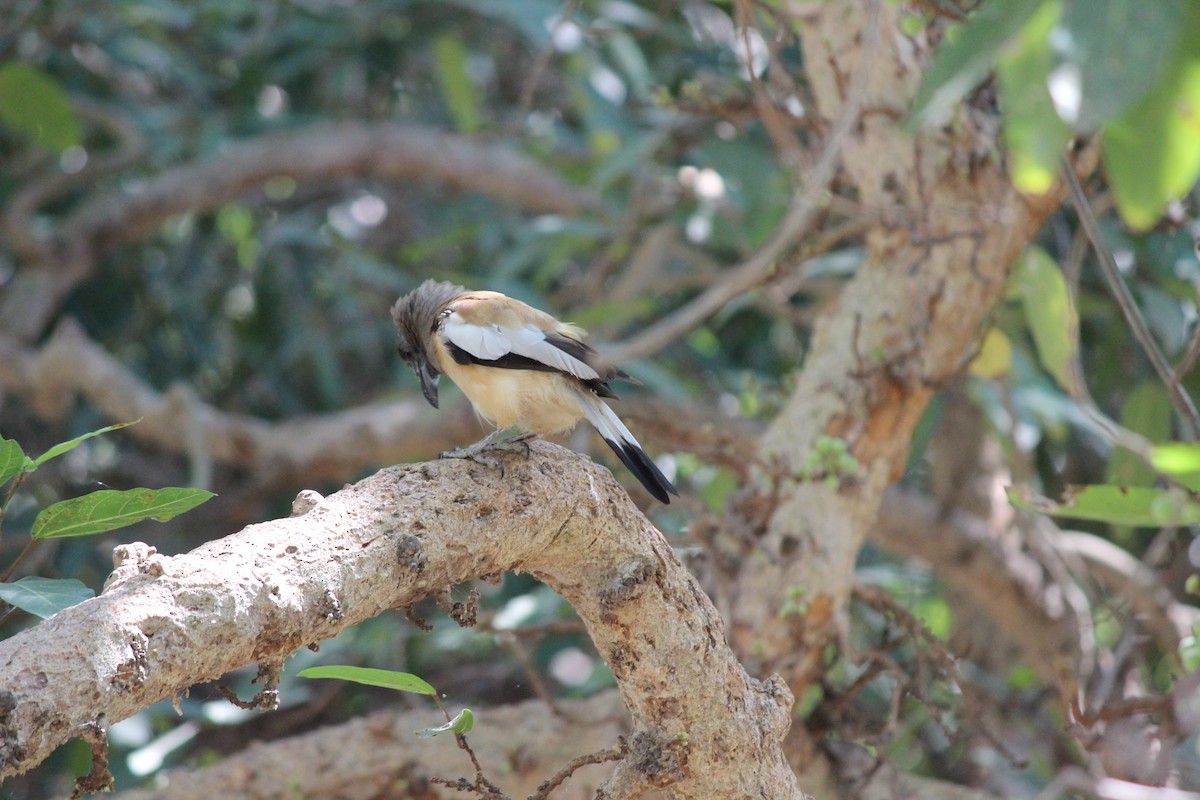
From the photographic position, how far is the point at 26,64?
19.2ft

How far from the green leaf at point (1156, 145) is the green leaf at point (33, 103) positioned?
5.03 meters

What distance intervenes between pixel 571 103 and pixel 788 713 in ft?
18.3

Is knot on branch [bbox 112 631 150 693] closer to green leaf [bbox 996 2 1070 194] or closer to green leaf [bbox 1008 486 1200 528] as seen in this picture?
green leaf [bbox 996 2 1070 194]

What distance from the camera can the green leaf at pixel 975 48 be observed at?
130 cm

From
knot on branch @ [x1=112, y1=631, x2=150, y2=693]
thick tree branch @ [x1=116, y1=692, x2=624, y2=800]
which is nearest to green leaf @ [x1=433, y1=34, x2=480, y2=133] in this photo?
thick tree branch @ [x1=116, y1=692, x2=624, y2=800]

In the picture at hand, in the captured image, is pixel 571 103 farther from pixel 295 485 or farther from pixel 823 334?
pixel 823 334


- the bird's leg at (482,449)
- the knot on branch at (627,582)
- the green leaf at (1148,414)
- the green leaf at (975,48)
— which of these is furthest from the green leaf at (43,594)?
the green leaf at (1148,414)

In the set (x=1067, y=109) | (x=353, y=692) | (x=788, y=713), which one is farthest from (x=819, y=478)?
(x=353, y=692)

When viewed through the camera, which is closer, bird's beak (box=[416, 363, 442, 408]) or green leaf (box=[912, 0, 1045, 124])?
green leaf (box=[912, 0, 1045, 124])

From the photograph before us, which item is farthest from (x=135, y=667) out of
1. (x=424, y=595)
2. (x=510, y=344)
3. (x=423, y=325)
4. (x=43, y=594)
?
(x=423, y=325)

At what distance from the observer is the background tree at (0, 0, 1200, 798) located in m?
1.90

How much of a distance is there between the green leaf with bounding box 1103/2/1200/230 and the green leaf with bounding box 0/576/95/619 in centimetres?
151

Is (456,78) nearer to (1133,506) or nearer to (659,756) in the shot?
(659,756)

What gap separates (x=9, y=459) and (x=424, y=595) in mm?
713
